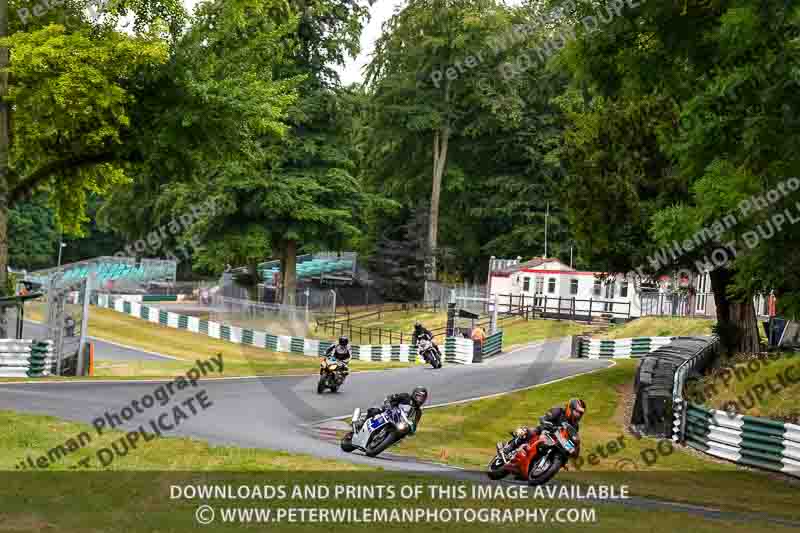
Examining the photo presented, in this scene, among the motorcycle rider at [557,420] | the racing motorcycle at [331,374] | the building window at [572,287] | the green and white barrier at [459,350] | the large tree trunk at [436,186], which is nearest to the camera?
the motorcycle rider at [557,420]

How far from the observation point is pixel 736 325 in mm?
30781

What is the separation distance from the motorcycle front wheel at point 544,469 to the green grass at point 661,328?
30.7 m

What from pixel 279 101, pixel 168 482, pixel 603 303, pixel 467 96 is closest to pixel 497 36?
pixel 467 96

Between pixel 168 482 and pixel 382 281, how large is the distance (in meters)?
53.3

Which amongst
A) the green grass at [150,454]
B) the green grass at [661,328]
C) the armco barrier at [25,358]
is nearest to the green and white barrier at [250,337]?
the green grass at [661,328]

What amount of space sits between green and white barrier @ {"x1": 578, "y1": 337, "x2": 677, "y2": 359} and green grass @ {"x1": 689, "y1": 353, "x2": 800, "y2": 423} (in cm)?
1428

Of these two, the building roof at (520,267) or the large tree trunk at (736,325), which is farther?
the building roof at (520,267)

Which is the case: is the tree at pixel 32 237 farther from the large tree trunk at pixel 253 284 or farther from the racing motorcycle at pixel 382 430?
the racing motorcycle at pixel 382 430

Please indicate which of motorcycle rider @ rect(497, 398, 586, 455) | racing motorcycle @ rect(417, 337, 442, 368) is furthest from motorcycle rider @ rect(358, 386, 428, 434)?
racing motorcycle @ rect(417, 337, 442, 368)

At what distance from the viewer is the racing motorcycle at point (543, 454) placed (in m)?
13.4

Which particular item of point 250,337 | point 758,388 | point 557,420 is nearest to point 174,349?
point 250,337

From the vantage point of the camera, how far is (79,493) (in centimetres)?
1151

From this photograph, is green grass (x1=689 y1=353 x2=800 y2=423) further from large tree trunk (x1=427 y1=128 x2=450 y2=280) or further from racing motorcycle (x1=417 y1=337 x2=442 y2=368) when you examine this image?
large tree trunk (x1=427 y1=128 x2=450 y2=280)

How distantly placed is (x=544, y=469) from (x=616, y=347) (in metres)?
28.0
